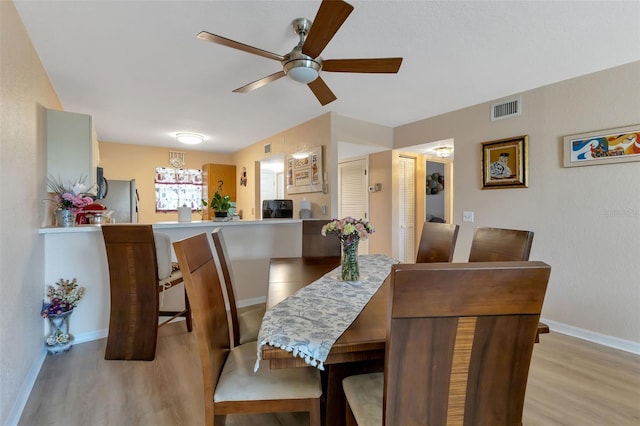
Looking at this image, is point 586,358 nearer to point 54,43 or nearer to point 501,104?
point 501,104

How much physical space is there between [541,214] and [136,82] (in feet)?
13.9

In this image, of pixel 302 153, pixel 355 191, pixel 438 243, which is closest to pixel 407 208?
pixel 355 191

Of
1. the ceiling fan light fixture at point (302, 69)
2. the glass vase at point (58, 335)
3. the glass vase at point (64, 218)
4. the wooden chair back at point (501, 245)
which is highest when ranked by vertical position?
the ceiling fan light fixture at point (302, 69)

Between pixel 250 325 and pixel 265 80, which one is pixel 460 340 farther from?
pixel 265 80

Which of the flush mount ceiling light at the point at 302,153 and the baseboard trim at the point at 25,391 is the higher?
the flush mount ceiling light at the point at 302,153

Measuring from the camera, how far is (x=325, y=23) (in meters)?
1.46

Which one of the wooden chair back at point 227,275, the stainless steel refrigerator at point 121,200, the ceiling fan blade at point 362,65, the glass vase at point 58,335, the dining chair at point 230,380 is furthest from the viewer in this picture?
the stainless steel refrigerator at point 121,200

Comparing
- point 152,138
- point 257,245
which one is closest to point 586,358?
point 257,245

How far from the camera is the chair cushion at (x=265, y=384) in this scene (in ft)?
3.53

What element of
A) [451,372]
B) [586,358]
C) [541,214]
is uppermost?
[541,214]

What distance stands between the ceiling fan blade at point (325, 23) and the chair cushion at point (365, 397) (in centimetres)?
166

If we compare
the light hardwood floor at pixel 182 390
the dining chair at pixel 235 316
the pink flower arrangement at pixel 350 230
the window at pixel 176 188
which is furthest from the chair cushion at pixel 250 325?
the window at pixel 176 188

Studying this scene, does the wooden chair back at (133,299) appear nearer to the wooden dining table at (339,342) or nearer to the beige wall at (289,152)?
the wooden dining table at (339,342)

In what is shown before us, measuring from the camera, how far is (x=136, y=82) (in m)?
2.73
